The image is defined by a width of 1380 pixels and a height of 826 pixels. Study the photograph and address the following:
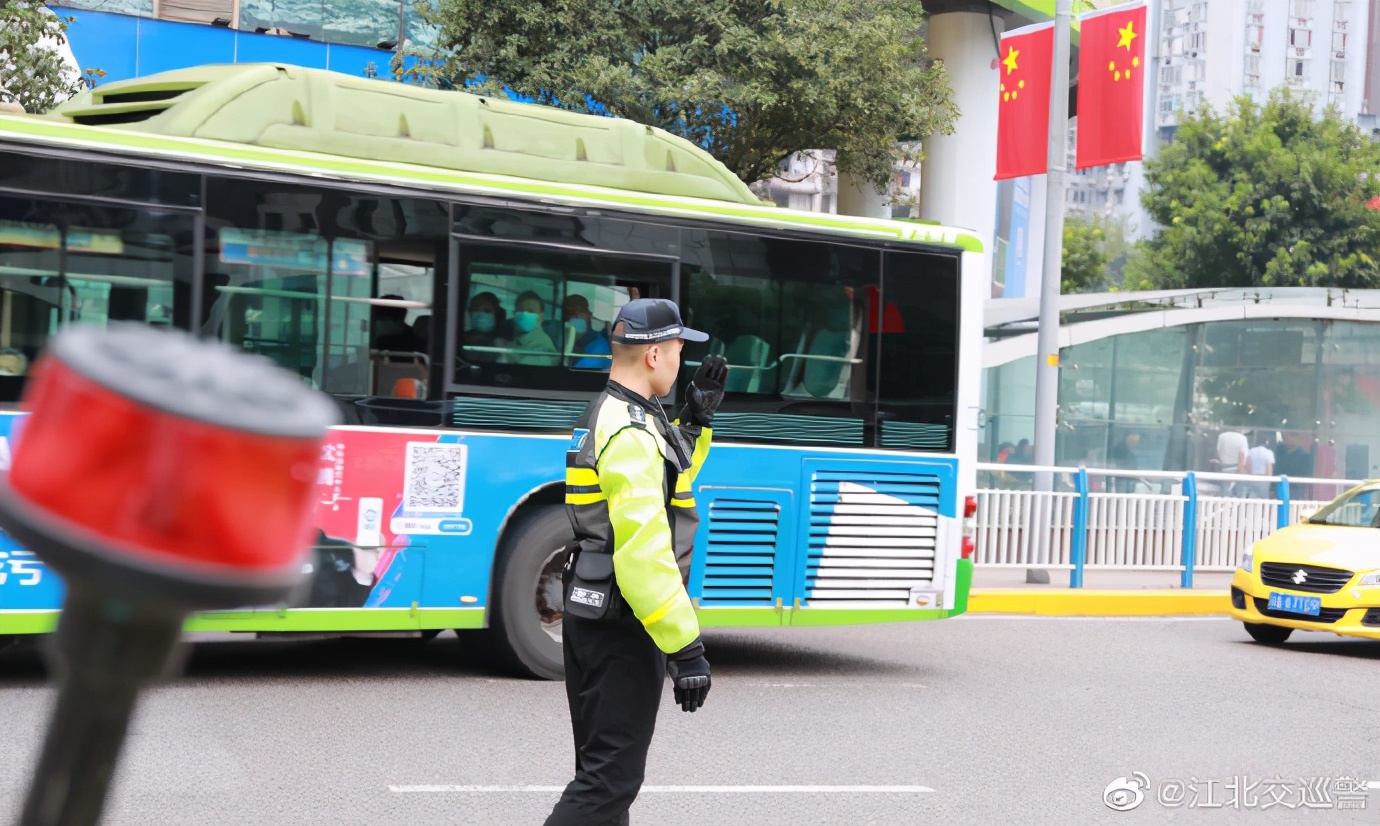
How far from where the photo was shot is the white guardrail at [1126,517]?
16.4m

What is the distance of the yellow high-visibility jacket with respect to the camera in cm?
408

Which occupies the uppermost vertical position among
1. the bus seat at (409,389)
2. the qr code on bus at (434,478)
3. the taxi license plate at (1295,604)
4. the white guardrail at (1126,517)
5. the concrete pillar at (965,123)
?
the concrete pillar at (965,123)

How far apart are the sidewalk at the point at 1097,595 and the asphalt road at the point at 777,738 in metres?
3.23

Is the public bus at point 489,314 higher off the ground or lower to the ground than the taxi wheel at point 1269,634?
higher

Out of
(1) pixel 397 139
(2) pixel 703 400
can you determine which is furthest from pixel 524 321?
(2) pixel 703 400

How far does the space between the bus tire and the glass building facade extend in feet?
51.6

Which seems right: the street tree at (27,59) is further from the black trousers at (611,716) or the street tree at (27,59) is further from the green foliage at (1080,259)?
the green foliage at (1080,259)

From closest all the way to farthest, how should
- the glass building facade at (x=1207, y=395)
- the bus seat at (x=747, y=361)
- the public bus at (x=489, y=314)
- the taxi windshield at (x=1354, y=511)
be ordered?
the public bus at (x=489, y=314)
the bus seat at (x=747, y=361)
the taxi windshield at (x=1354, y=511)
the glass building facade at (x=1207, y=395)

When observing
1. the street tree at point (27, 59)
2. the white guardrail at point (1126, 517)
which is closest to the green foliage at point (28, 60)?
the street tree at point (27, 59)

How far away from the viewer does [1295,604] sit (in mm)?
13141

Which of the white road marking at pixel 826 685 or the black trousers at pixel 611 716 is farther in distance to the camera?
the white road marking at pixel 826 685

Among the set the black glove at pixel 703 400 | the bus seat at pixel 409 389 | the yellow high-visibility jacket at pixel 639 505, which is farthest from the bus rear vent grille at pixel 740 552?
the yellow high-visibility jacket at pixel 639 505

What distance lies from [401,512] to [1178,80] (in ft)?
403

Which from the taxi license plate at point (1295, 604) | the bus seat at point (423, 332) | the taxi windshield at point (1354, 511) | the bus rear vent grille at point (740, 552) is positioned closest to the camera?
the bus seat at point (423, 332)
